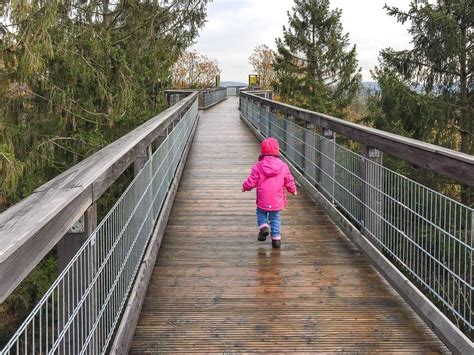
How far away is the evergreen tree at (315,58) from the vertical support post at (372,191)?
104ft

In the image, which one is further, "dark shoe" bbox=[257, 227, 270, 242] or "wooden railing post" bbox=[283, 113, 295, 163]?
"wooden railing post" bbox=[283, 113, 295, 163]

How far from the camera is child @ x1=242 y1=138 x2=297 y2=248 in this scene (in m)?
5.82

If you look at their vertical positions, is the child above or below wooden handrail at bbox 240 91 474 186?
below

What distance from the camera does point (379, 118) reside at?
22047 millimetres

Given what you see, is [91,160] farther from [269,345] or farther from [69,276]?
[269,345]

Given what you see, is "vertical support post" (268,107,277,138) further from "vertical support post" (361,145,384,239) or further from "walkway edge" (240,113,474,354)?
"vertical support post" (361,145,384,239)

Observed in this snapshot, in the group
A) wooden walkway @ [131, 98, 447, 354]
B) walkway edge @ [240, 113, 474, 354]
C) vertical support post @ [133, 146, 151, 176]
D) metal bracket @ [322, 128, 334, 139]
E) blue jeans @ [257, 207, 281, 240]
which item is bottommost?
wooden walkway @ [131, 98, 447, 354]

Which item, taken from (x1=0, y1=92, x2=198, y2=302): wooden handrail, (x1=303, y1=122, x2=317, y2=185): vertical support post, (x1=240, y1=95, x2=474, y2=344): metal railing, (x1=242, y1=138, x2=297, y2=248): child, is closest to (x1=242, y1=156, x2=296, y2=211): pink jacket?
(x1=242, y1=138, x2=297, y2=248): child

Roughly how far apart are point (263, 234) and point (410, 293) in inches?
79.3

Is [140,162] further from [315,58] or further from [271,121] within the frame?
[315,58]

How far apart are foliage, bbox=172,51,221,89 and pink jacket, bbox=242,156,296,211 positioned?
42017 millimetres

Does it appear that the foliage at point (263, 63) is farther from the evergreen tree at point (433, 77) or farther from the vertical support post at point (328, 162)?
the vertical support post at point (328, 162)

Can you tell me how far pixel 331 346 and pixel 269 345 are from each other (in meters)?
0.37

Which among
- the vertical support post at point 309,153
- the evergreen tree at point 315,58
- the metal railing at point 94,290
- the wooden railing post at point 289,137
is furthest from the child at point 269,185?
the evergreen tree at point 315,58
